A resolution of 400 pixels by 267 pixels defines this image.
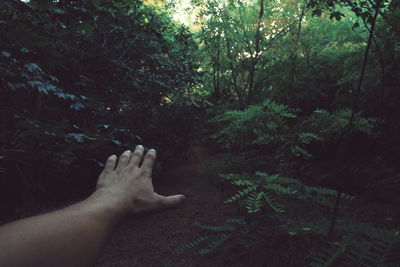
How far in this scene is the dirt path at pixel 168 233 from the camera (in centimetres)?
364

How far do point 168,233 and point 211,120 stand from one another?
2.15 meters

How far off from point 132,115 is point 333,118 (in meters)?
3.80

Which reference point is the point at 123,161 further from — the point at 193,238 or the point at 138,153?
the point at 193,238

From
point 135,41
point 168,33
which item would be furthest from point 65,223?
point 168,33

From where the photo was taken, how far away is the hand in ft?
3.57

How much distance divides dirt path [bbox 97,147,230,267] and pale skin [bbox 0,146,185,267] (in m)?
2.61

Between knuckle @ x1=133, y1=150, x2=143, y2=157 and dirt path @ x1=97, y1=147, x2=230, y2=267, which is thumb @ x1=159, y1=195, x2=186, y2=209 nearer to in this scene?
knuckle @ x1=133, y1=150, x2=143, y2=157

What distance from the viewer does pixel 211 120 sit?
4.03 metres

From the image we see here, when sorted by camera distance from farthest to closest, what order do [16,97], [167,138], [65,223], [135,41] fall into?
[167,138]
[135,41]
[16,97]
[65,223]

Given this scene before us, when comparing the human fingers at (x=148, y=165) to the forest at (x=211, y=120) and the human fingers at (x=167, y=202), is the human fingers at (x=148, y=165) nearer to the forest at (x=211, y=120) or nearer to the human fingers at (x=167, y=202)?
the human fingers at (x=167, y=202)

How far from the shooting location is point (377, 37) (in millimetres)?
4031

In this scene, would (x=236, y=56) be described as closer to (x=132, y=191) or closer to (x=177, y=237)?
(x=177, y=237)

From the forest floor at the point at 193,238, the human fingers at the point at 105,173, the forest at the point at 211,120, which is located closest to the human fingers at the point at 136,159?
the human fingers at the point at 105,173

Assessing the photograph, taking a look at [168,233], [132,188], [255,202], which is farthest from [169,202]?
[168,233]
